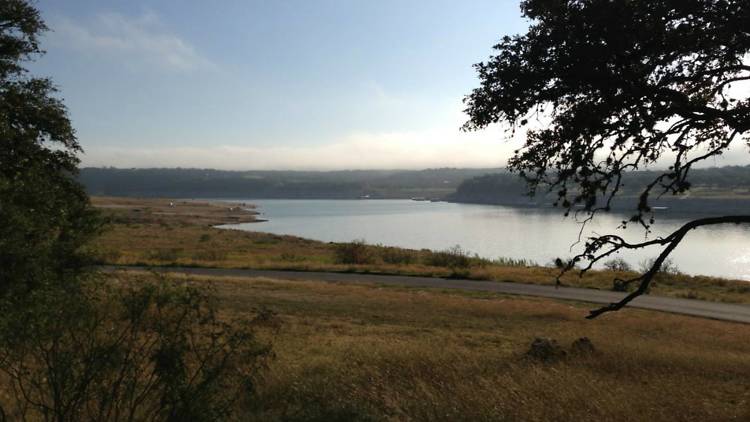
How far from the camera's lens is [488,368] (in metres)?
11.2

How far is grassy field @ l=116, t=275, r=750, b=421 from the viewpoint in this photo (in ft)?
26.4

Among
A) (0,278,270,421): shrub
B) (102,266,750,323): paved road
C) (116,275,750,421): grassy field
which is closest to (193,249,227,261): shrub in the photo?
(102,266,750,323): paved road

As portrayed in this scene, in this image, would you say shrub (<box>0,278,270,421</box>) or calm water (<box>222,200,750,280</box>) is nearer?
shrub (<box>0,278,270,421</box>)

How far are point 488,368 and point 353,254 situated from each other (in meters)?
37.3

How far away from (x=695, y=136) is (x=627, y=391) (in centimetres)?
484

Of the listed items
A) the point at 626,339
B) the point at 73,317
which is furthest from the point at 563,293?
the point at 73,317

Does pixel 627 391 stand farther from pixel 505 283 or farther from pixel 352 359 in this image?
pixel 505 283

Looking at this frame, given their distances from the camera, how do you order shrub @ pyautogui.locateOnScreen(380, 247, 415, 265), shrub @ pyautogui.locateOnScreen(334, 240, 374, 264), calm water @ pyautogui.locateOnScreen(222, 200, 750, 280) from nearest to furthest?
shrub @ pyautogui.locateOnScreen(334, 240, 374, 264), shrub @ pyautogui.locateOnScreen(380, 247, 415, 265), calm water @ pyautogui.locateOnScreen(222, 200, 750, 280)

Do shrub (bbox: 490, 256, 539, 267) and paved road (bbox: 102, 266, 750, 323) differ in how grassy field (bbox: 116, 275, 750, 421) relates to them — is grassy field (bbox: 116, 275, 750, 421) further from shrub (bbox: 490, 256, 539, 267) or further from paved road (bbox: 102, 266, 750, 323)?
shrub (bbox: 490, 256, 539, 267)

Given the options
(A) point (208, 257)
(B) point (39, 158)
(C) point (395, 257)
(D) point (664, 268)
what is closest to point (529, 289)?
(D) point (664, 268)

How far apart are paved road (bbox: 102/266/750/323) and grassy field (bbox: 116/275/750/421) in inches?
113

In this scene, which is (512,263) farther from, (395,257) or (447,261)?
(395,257)

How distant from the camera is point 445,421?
24.2 ft

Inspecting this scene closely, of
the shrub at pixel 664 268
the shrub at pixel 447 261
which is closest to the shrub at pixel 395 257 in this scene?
the shrub at pixel 447 261
